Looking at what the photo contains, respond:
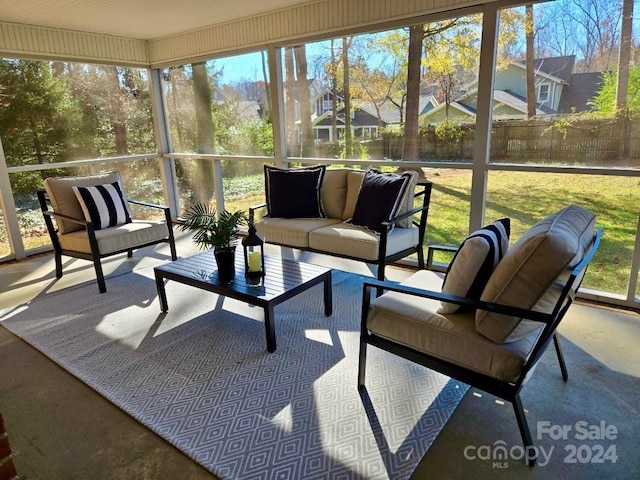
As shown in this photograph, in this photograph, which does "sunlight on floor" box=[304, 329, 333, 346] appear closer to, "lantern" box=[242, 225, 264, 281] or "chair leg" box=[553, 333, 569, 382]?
"lantern" box=[242, 225, 264, 281]

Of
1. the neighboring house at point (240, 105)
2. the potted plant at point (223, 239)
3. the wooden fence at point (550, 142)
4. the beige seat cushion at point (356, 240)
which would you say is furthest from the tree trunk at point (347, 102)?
the potted plant at point (223, 239)

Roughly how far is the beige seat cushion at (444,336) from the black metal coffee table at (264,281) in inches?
→ 28.7

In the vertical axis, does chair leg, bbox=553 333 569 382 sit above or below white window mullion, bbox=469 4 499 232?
below

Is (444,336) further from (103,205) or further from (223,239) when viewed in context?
(103,205)

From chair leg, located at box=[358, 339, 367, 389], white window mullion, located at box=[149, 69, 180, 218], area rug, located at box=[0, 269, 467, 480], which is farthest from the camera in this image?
white window mullion, located at box=[149, 69, 180, 218]

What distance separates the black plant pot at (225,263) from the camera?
111 inches

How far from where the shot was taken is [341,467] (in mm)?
1733

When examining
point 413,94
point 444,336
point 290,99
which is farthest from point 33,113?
point 444,336

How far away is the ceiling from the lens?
377cm

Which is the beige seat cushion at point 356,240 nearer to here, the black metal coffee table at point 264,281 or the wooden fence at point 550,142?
the black metal coffee table at point 264,281

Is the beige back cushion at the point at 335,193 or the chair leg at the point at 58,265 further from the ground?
the beige back cushion at the point at 335,193

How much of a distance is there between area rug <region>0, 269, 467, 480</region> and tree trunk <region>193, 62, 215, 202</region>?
2477mm

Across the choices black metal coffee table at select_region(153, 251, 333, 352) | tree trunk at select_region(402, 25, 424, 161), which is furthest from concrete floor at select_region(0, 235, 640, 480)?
tree trunk at select_region(402, 25, 424, 161)

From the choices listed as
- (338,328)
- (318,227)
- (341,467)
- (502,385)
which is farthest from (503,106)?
(341,467)
